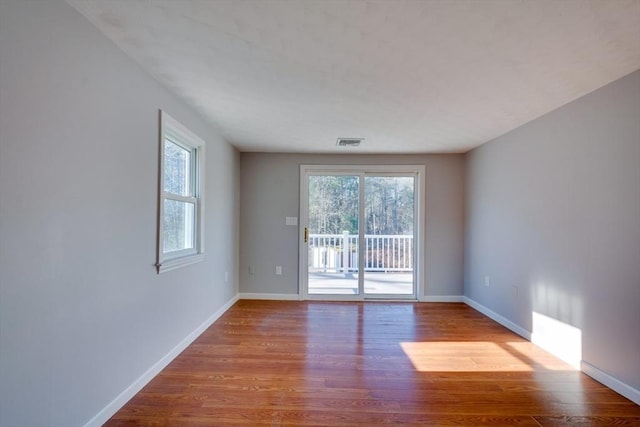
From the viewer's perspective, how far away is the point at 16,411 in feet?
4.20

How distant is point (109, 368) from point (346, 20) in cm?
233

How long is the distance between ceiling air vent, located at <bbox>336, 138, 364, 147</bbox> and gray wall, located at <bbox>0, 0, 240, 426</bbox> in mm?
2040

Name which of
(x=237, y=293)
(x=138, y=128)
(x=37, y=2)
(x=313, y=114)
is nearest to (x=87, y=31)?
(x=37, y=2)

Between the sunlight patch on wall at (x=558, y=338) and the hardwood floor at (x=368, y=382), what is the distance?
0.34 ft

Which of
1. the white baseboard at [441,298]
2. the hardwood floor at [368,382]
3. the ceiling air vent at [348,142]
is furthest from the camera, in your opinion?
the white baseboard at [441,298]

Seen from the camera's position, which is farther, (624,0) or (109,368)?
(109,368)

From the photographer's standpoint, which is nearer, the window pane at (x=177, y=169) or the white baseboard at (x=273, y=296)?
the window pane at (x=177, y=169)

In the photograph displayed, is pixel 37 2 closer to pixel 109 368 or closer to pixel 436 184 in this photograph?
pixel 109 368

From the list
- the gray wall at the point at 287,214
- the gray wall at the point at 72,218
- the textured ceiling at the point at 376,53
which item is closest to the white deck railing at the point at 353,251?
the gray wall at the point at 287,214

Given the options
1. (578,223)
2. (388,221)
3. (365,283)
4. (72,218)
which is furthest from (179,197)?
(578,223)

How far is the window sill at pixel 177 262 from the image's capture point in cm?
239

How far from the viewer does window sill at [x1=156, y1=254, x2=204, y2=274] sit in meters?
2.39

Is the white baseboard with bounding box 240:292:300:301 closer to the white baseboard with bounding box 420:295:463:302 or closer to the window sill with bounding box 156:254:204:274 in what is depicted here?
the window sill with bounding box 156:254:204:274

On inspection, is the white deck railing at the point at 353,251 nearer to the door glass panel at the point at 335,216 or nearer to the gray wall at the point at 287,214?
the door glass panel at the point at 335,216
